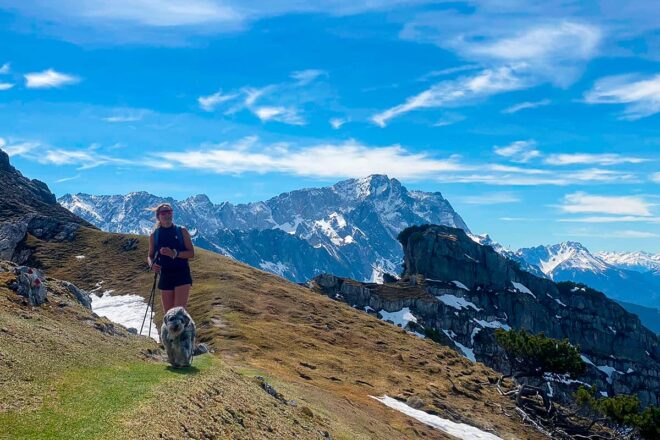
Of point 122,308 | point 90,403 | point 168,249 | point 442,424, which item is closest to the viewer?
point 90,403

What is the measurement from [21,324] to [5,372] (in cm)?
682

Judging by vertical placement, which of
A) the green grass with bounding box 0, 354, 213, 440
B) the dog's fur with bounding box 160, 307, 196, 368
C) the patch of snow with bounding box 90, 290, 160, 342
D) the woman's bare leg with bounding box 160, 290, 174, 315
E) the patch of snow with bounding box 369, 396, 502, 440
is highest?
the woman's bare leg with bounding box 160, 290, 174, 315

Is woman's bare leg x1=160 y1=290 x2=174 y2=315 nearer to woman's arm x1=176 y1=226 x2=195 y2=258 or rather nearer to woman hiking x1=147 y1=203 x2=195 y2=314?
woman hiking x1=147 y1=203 x2=195 y2=314

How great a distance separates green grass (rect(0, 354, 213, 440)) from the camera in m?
15.7

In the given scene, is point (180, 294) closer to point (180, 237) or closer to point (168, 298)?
point (168, 298)

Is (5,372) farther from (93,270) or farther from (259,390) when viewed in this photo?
(93,270)

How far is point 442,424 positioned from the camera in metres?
55.2

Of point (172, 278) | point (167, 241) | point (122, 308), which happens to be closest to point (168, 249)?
point (167, 241)

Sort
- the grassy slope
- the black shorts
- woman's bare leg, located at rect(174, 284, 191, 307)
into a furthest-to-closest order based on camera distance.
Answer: woman's bare leg, located at rect(174, 284, 191, 307) < the black shorts < the grassy slope

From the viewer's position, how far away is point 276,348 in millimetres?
68000

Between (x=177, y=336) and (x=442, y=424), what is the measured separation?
1495 inches

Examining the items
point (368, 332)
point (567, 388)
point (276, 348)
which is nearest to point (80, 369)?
point (276, 348)

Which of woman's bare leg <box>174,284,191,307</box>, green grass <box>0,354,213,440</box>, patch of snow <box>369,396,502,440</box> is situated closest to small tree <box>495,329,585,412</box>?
patch of snow <box>369,396,502,440</box>

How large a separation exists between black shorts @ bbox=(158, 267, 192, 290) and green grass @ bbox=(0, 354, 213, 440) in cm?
417
